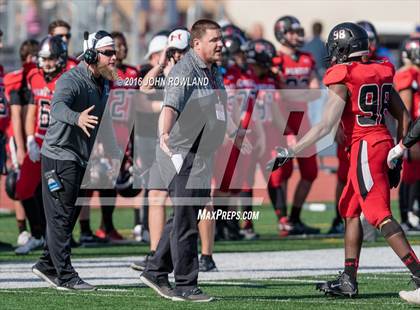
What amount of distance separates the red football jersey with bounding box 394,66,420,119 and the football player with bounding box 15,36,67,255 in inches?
164

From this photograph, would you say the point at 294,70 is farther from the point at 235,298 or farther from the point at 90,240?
the point at 235,298

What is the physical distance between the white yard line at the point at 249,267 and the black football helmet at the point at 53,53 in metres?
1.82

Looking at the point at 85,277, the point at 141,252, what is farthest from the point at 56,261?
the point at 141,252

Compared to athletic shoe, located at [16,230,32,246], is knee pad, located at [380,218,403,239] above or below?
above

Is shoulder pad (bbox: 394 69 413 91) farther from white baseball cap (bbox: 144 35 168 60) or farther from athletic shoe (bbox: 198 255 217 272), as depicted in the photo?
athletic shoe (bbox: 198 255 217 272)

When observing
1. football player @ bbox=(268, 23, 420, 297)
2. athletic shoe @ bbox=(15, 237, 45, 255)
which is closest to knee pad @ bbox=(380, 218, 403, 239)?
football player @ bbox=(268, 23, 420, 297)

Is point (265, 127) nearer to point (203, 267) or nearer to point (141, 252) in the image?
point (141, 252)

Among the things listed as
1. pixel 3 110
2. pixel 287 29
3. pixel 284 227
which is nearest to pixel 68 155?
pixel 3 110

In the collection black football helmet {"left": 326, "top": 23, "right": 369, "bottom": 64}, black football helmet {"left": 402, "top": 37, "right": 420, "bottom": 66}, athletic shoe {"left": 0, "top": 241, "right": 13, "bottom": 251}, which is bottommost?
athletic shoe {"left": 0, "top": 241, "right": 13, "bottom": 251}

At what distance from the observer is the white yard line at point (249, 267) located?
405 inches

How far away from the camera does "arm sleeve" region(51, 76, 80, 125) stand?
925 centimetres

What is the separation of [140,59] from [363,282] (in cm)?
1277

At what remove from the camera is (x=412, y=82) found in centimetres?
1466

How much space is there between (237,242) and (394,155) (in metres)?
5.21
